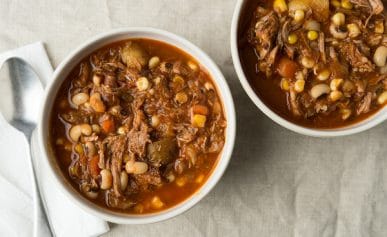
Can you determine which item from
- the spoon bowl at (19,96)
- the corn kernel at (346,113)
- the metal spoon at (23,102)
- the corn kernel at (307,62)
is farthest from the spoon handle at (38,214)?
the corn kernel at (346,113)

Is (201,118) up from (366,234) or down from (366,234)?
up

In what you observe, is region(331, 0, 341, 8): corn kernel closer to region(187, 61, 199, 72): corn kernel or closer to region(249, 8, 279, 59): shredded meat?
region(249, 8, 279, 59): shredded meat

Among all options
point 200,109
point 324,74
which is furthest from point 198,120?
point 324,74

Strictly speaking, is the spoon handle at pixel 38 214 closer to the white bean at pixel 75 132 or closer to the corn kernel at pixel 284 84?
the white bean at pixel 75 132

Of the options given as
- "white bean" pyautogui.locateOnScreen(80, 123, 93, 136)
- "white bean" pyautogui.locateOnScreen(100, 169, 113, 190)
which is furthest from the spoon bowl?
"white bean" pyautogui.locateOnScreen(100, 169, 113, 190)

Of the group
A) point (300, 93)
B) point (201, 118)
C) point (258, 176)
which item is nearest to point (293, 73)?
point (300, 93)

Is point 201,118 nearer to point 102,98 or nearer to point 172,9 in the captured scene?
point 102,98
